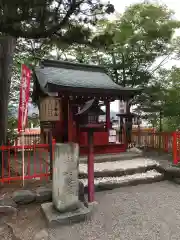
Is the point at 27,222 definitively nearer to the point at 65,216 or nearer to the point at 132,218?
the point at 65,216

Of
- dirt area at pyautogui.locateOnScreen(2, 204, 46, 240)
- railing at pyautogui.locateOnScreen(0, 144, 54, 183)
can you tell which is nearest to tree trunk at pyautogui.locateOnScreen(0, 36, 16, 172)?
railing at pyautogui.locateOnScreen(0, 144, 54, 183)

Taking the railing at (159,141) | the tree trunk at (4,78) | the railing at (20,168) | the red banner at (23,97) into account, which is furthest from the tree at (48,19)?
the railing at (159,141)

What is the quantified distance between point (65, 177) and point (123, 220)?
1546mm

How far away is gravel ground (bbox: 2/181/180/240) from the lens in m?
3.77

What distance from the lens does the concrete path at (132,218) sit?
3.75 meters

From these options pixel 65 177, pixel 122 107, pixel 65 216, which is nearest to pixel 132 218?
pixel 65 216

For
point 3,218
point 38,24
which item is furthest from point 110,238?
point 38,24

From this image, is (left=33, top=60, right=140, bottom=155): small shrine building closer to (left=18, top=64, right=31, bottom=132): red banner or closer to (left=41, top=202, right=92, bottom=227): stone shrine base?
(left=18, top=64, right=31, bottom=132): red banner

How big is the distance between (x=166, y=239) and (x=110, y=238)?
1.01m

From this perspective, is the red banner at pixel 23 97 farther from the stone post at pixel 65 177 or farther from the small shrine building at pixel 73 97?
the stone post at pixel 65 177

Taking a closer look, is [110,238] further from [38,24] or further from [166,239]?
[38,24]

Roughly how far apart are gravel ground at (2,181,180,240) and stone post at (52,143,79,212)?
449mm

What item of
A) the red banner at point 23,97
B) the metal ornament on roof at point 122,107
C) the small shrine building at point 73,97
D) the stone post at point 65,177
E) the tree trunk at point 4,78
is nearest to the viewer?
the stone post at point 65,177

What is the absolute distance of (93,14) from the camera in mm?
4531
